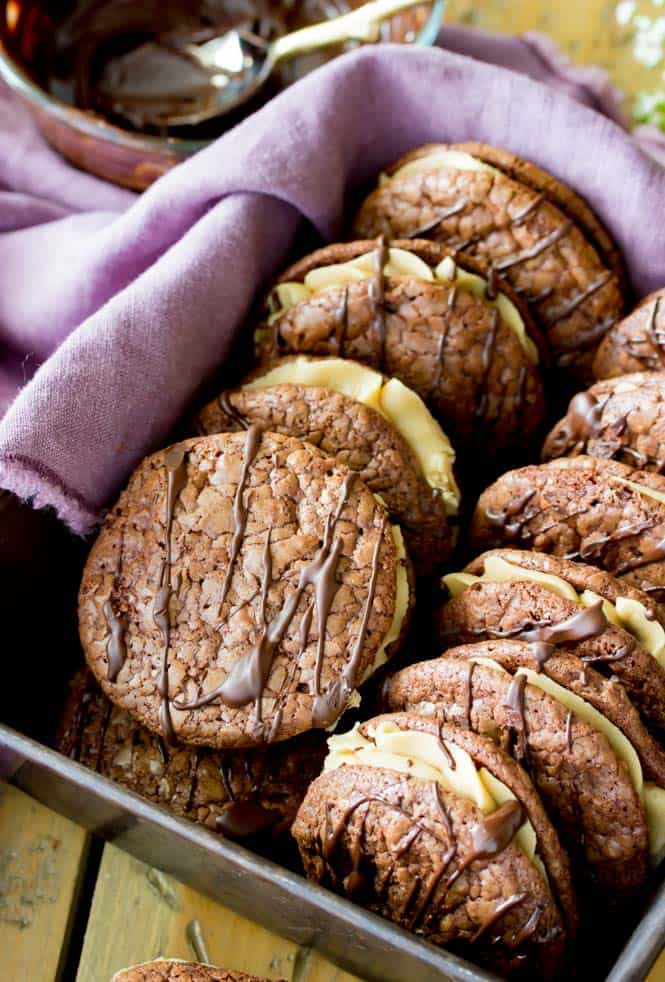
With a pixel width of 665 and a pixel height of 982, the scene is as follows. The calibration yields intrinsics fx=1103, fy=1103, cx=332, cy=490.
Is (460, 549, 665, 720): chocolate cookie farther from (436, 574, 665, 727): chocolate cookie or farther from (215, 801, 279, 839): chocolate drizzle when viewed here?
(215, 801, 279, 839): chocolate drizzle

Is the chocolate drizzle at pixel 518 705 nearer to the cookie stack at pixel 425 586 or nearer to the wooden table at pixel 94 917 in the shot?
the cookie stack at pixel 425 586

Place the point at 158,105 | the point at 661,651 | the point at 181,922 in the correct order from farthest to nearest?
the point at 158,105, the point at 181,922, the point at 661,651

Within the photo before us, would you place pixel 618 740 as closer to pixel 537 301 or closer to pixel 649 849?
pixel 649 849

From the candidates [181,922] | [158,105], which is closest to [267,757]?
A: [181,922]

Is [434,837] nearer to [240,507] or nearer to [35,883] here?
[240,507]

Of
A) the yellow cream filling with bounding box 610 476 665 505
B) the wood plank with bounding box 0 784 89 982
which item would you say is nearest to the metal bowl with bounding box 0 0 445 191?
the yellow cream filling with bounding box 610 476 665 505

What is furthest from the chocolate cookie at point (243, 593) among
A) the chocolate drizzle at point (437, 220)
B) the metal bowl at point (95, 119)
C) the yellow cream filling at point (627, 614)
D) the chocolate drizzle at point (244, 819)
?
the metal bowl at point (95, 119)

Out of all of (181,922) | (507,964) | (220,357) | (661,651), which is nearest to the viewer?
(507,964)
